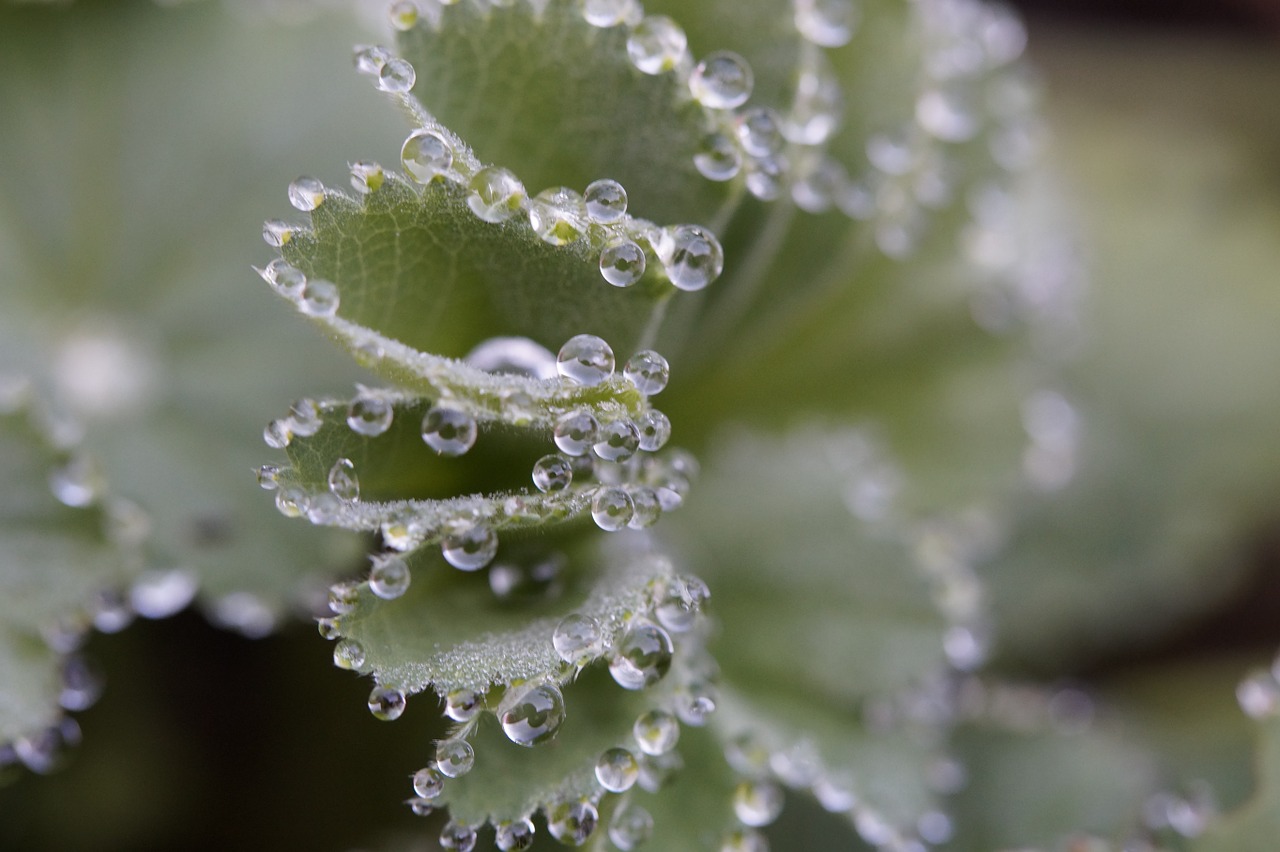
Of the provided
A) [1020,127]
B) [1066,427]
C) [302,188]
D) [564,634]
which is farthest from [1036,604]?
[302,188]

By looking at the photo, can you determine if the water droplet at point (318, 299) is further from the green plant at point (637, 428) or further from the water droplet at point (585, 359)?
the water droplet at point (585, 359)

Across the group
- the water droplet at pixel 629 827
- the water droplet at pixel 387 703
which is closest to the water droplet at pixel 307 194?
the water droplet at pixel 387 703

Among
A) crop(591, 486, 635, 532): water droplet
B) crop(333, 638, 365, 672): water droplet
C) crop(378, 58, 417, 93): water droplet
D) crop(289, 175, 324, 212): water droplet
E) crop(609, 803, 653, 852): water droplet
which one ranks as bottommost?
crop(609, 803, 653, 852): water droplet

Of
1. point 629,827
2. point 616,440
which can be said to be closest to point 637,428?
point 616,440

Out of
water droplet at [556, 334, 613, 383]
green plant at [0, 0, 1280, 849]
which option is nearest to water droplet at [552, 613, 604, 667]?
green plant at [0, 0, 1280, 849]

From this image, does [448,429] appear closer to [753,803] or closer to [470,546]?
[470,546]

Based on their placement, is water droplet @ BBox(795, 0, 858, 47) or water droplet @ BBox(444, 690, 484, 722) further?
water droplet @ BBox(795, 0, 858, 47)

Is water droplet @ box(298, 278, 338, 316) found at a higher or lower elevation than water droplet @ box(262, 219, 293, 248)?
lower

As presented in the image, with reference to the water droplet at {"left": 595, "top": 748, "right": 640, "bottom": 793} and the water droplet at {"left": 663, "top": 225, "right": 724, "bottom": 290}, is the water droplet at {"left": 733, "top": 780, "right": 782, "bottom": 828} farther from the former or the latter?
the water droplet at {"left": 663, "top": 225, "right": 724, "bottom": 290}
